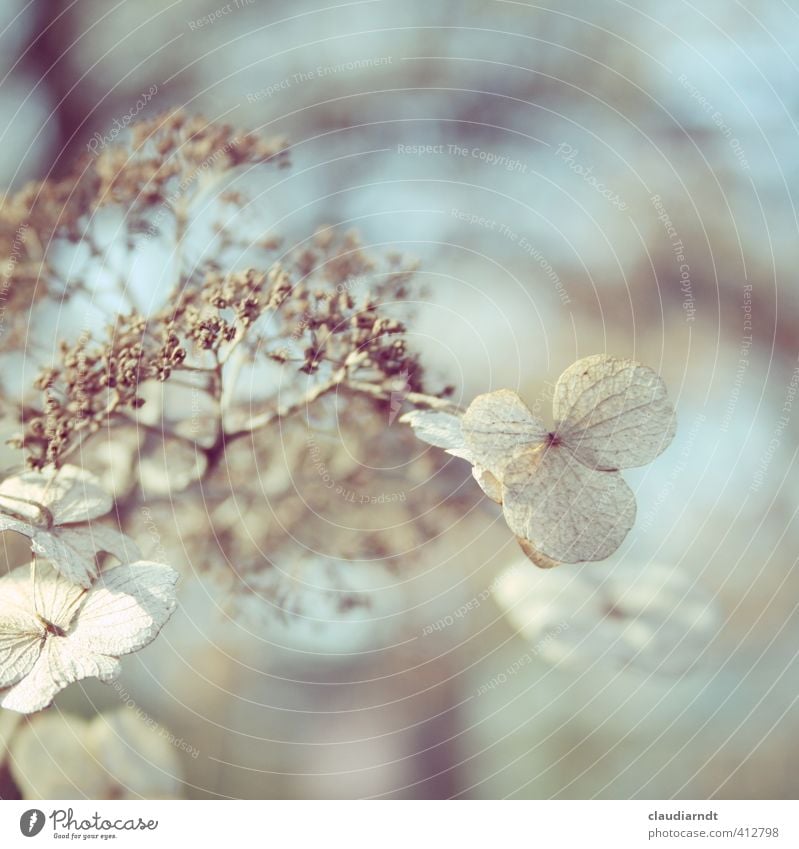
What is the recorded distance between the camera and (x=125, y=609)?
1.45ft

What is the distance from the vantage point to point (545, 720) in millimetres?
562

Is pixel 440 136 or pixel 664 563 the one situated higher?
pixel 440 136

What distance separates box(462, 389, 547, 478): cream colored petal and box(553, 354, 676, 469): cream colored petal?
2cm

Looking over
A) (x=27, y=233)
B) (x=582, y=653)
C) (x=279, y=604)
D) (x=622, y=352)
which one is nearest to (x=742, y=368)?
(x=622, y=352)

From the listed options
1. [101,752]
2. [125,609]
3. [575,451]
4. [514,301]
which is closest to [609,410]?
[575,451]

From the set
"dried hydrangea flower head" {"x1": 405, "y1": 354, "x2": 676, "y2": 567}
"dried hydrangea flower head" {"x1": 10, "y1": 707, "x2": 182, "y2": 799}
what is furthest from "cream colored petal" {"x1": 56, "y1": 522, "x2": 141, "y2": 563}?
"dried hydrangea flower head" {"x1": 405, "y1": 354, "x2": 676, "y2": 567}

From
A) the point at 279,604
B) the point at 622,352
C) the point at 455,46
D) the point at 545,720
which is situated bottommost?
the point at 545,720

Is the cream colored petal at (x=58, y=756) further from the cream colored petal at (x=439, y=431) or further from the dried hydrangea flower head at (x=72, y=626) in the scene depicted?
the cream colored petal at (x=439, y=431)

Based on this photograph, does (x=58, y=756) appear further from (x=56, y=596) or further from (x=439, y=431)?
(x=439, y=431)

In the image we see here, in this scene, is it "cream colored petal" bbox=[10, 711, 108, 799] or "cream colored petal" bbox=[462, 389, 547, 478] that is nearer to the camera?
"cream colored petal" bbox=[462, 389, 547, 478]

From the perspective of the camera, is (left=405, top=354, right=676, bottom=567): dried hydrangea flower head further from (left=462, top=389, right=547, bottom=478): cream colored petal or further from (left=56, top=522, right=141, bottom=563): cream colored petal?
(left=56, top=522, right=141, bottom=563): cream colored petal

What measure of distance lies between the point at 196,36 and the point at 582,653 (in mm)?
524

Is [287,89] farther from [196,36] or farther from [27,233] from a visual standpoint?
[27,233]

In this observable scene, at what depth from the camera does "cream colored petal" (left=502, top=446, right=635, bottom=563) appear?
0.42 metres
